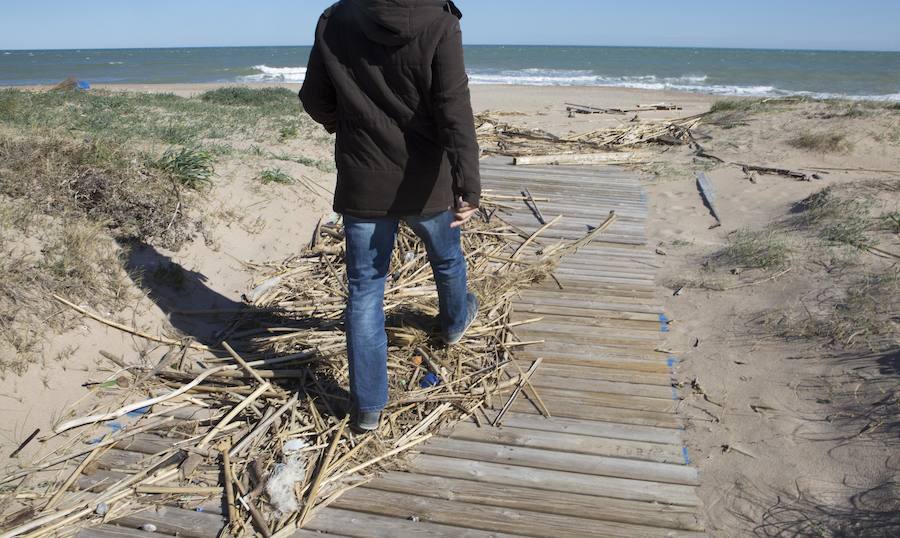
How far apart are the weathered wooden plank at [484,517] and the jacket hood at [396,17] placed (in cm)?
189

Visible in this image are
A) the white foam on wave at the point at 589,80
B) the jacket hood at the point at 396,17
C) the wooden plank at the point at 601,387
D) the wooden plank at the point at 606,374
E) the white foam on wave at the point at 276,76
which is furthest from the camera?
the white foam on wave at the point at 276,76

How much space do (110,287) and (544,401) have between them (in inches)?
117

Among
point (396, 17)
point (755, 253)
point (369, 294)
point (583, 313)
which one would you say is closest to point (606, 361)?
point (583, 313)

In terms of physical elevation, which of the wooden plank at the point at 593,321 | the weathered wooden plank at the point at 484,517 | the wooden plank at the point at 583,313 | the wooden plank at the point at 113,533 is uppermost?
the wooden plank at the point at 583,313

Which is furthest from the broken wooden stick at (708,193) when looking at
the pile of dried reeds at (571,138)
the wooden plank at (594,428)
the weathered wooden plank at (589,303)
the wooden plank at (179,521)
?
the wooden plank at (179,521)

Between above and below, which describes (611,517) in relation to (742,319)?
below

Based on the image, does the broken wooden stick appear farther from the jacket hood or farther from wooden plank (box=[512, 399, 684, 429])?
the jacket hood

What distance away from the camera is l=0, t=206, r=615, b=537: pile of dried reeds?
265cm

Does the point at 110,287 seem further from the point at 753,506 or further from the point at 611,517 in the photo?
the point at 753,506

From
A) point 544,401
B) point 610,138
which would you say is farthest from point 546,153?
point 544,401

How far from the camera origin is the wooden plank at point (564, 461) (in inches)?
110

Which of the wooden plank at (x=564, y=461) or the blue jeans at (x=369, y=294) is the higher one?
the blue jeans at (x=369, y=294)

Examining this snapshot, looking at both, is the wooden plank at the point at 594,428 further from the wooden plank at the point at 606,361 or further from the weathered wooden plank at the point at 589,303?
the weathered wooden plank at the point at 589,303

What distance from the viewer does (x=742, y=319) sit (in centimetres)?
423
